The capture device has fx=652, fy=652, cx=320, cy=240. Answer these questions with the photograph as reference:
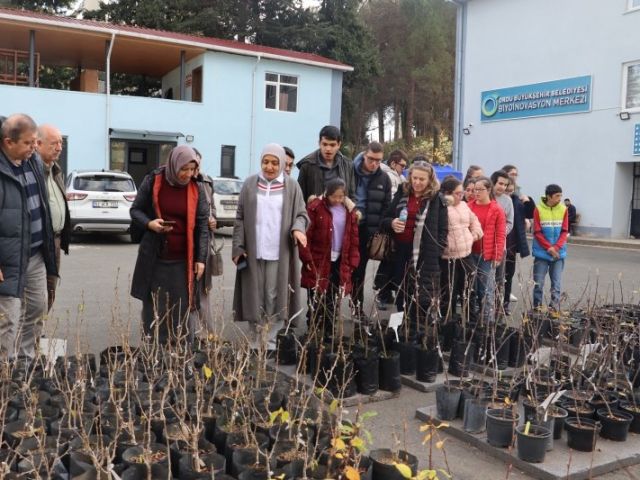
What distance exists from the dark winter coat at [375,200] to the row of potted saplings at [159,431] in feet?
8.85

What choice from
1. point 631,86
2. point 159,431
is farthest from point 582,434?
point 631,86

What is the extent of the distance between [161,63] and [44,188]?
2155cm

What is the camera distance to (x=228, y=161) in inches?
917

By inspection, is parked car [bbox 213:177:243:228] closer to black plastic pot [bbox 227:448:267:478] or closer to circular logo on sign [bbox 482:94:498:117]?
circular logo on sign [bbox 482:94:498:117]

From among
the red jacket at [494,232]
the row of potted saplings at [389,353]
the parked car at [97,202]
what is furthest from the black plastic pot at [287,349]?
the parked car at [97,202]

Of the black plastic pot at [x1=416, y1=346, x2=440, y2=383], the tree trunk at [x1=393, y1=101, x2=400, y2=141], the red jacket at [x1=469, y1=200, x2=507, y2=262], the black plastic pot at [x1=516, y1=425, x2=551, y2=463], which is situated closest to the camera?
the black plastic pot at [x1=516, y1=425, x2=551, y2=463]

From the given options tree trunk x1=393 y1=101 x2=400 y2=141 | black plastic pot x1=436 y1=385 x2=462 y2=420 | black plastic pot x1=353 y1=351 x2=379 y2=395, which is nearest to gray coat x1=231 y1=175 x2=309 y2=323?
black plastic pot x1=353 y1=351 x2=379 y2=395

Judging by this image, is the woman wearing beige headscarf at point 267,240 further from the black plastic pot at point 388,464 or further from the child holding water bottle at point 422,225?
the black plastic pot at point 388,464

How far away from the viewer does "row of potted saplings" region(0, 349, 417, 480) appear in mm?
3045

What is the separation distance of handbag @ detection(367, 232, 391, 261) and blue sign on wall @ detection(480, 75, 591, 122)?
56.4 ft

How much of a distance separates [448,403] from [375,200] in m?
2.81

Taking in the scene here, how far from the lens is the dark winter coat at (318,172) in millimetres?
6305

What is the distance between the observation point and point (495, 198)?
7.59 m

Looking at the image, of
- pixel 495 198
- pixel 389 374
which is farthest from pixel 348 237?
pixel 495 198
